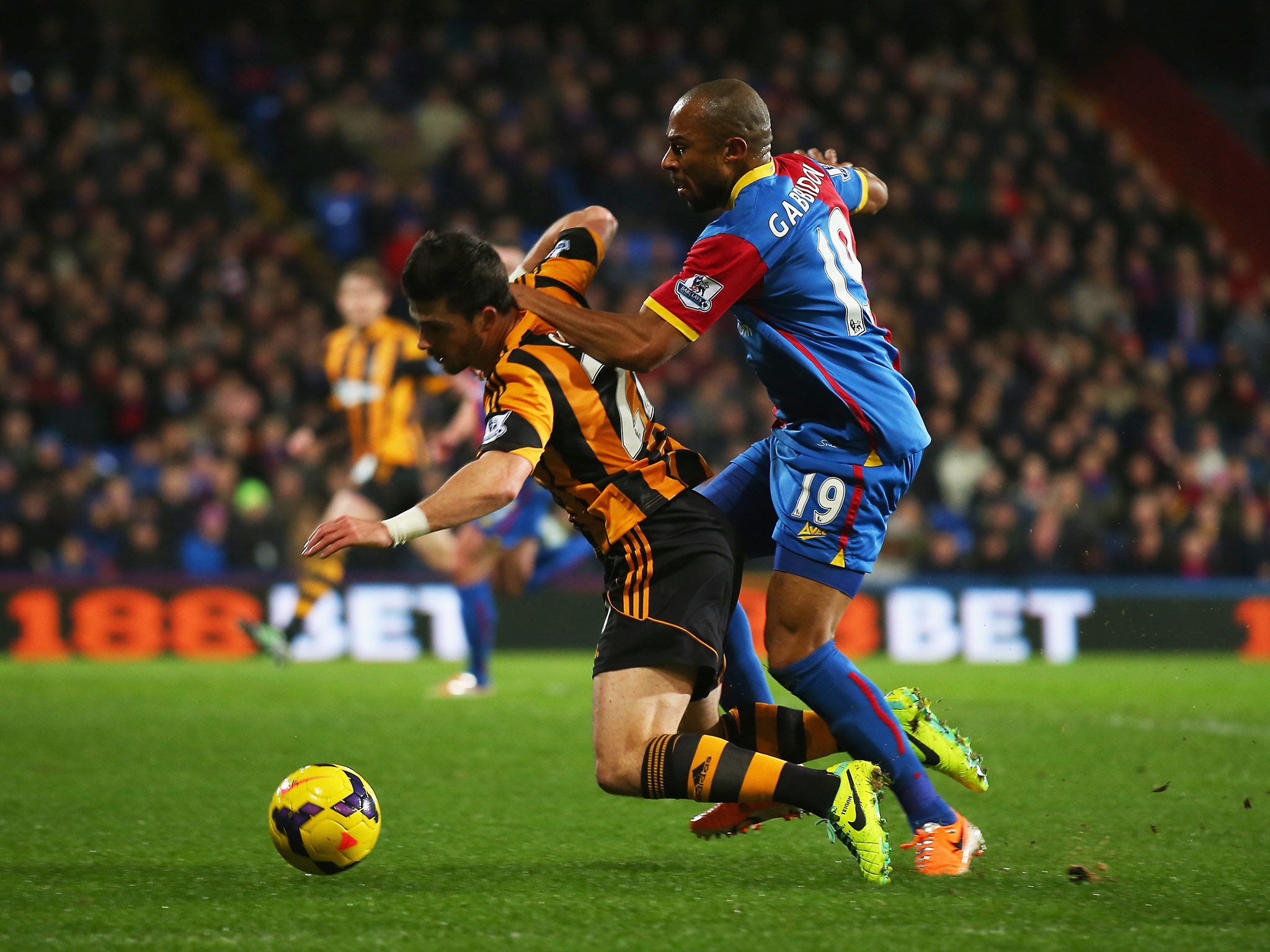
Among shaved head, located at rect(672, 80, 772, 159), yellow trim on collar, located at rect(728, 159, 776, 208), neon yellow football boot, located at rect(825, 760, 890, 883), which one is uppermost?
shaved head, located at rect(672, 80, 772, 159)

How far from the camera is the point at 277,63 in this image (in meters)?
17.6

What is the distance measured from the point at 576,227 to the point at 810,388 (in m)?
0.88

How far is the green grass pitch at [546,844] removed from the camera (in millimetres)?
3775

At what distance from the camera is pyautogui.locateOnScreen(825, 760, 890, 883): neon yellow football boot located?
4164mm

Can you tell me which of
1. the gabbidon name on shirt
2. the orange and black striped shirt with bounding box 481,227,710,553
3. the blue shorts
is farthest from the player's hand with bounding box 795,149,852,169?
the blue shorts

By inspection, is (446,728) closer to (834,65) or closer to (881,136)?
(881,136)

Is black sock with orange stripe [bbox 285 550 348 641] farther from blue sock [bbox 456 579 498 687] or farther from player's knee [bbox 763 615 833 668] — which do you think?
player's knee [bbox 763 615 833 668]

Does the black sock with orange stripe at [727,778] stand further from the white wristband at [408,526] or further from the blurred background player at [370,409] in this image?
the blurred background player at [370,409]

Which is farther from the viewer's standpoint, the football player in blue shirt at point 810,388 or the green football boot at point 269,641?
the green football boot at point 269,641

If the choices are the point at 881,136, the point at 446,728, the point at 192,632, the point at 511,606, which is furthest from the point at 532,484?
the point at 881,136

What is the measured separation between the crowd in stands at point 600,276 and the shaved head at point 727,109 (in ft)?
29.6

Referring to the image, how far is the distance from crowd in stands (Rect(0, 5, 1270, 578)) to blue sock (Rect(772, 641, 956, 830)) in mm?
8945

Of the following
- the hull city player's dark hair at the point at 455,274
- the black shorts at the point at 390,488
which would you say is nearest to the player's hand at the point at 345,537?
the hull city player's dark hair at the point at 455,274

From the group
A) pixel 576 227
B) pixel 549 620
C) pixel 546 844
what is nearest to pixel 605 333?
pixel 576 227
